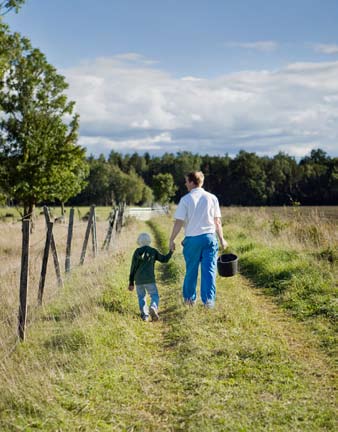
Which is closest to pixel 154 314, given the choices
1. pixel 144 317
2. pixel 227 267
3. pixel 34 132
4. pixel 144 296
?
pixel 144 317

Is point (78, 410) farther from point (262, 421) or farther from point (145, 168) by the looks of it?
point (145, 168)

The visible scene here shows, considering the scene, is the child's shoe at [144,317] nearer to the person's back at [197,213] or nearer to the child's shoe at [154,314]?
the child's shoe at [154,314]

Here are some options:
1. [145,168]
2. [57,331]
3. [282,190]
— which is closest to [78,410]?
[57,331]

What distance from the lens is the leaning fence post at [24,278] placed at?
275 inches

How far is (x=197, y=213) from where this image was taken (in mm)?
8219

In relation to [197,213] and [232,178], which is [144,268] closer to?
[197,213]

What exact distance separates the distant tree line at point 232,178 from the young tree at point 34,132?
175 feet

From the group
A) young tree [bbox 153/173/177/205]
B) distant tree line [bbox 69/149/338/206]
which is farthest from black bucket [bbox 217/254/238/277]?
distant tree line [bbox 69/149/338/206]

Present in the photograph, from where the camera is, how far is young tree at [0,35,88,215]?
26781 mm

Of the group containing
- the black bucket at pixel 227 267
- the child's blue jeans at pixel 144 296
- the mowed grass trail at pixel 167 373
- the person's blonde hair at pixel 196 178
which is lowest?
the mowed grass trail at pixel 167 373

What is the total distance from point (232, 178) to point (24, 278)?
350 feet

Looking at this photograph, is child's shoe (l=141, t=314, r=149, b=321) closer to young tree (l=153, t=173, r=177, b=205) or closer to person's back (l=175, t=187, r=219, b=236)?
person's back (l=175, t=187, r=219, b=236)

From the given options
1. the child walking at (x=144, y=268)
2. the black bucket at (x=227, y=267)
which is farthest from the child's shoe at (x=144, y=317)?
the black bucket at (x=227, y=267)

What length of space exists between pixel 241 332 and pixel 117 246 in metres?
11.2
